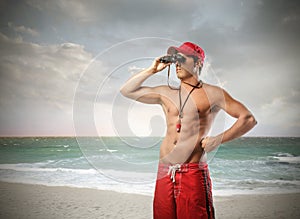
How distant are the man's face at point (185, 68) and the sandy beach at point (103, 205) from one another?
3401 millimetres

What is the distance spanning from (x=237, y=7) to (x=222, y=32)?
3.40ft

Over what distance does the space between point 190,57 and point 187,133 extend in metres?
0.37

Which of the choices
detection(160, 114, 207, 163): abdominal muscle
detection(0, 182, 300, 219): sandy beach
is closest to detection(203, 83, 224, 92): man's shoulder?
detection(160, 114, 207, 163): abdominal muscle

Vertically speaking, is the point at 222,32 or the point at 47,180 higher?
the point at 222,32

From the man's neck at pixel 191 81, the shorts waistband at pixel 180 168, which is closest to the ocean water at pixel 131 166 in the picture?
the shorts waistband at pixel 180 168

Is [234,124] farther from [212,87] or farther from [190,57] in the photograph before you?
[190,57]

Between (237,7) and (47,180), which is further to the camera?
(237,7)

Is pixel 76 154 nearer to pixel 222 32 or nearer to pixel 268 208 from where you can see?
pixel 222 32

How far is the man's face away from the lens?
143 centimetres

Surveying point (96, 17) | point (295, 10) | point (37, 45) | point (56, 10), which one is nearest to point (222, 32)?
point (295, 10)

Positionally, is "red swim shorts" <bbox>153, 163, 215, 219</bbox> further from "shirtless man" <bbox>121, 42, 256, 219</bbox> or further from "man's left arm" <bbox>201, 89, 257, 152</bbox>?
"man's left arm" <bbox>201, 89, 257, 152</bbox>

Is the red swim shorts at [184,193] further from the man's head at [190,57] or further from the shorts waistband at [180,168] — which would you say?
the man's head at [190,57]

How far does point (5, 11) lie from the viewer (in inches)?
426

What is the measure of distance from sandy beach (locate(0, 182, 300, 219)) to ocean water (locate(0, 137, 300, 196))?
532 mm
